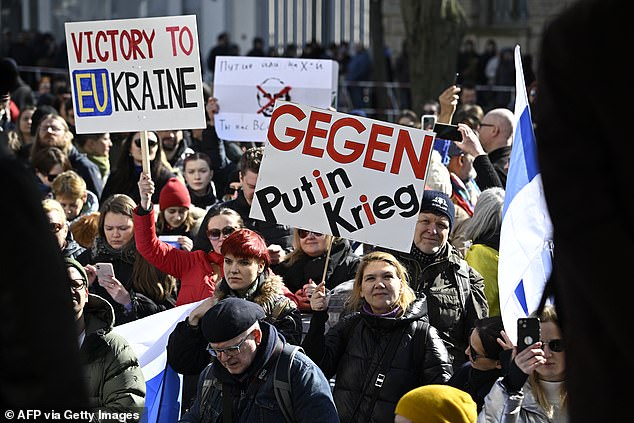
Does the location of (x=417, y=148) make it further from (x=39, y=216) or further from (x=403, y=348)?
(x=39, y=216)

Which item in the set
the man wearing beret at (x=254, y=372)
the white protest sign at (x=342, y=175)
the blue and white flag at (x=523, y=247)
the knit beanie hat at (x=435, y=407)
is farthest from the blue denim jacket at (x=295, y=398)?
the white protest sign at (x=342, y=175)

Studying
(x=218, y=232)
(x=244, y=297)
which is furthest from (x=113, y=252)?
(x=244, y=297)

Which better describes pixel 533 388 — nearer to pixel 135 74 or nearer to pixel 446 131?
pixel 446 131

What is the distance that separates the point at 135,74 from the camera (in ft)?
24.1

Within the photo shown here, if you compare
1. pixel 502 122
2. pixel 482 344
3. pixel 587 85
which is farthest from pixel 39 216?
pixel 502 122

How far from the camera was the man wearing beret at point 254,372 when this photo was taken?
4.63 meters

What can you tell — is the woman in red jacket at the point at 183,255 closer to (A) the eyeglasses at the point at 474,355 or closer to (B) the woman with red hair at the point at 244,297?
(B) the woman with red hair at the point at 244,297

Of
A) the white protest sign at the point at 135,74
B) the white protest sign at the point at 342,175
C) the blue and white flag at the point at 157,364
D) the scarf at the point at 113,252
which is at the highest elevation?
the white protest sign at the point at 135,74

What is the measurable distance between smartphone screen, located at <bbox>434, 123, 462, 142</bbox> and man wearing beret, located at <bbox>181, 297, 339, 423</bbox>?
9.96 feet

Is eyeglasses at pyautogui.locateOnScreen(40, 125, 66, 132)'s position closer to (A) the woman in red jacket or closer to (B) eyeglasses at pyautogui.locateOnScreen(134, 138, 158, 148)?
(B) eyeglasses at pyautogui.locateOnScreen(134, 138, 158, 148)

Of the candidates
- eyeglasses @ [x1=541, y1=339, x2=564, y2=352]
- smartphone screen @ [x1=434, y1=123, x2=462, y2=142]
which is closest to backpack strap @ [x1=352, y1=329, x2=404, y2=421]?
eyeglasses @ [x1=541, y1=339, x2=564, y2=352]

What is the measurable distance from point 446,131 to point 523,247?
2.71 meters

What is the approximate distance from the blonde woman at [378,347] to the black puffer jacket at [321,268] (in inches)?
37.4

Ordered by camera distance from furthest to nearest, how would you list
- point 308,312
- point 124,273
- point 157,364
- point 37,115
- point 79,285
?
point 37,115 → point 124,273 → point 308,312 → point 157,364 → point 79,285
